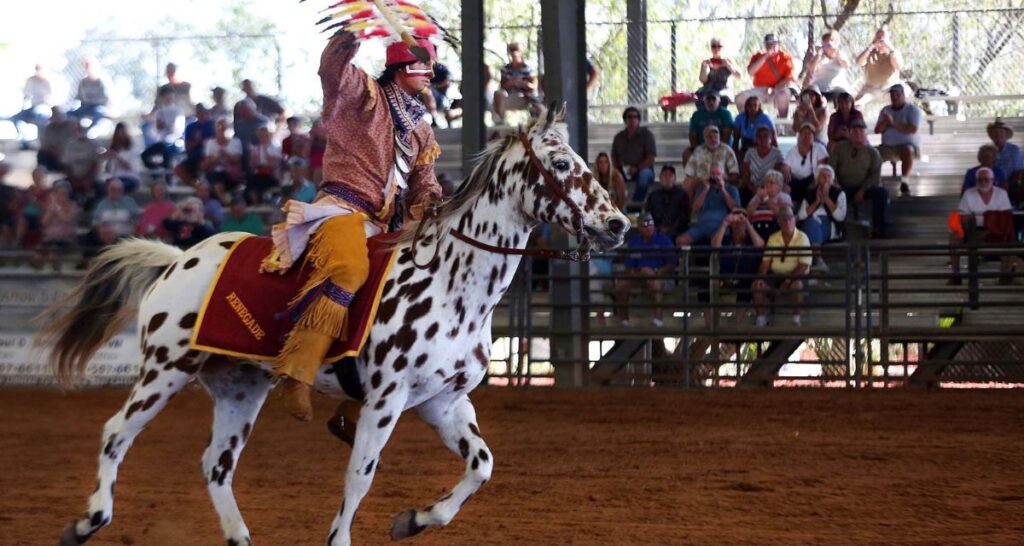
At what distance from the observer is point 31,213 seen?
17672 mm

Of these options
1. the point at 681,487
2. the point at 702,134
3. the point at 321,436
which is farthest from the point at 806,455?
the point at 702,134

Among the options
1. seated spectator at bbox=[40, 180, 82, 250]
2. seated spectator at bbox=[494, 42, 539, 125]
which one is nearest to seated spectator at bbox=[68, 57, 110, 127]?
seated spectator at bbox=[40, 180, 82, 250]

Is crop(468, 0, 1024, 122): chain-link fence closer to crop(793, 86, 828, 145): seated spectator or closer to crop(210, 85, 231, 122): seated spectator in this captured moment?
crop(793, 86, 828, 145): seated spectator

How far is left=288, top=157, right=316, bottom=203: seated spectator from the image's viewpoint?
51.7 ft

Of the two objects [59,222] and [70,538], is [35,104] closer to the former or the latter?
[59,222]

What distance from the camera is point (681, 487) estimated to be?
828cm

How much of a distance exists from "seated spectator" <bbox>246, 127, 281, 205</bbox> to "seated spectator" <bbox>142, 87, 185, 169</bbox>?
1938 mm

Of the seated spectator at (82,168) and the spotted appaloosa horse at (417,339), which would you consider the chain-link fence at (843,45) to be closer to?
the seated spectator at (82,168)

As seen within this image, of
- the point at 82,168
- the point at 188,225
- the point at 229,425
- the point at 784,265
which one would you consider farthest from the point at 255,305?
the point at 82,168

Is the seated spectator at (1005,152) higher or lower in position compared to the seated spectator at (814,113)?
lower

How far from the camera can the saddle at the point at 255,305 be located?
5.97 m

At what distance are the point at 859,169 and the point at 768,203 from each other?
1247mm

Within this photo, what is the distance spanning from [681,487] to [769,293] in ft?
18.7

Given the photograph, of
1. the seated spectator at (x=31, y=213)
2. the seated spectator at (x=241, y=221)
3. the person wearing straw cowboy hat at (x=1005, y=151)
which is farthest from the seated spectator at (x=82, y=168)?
the person wearing straw cowboy hat at (x=1005, y=151)
